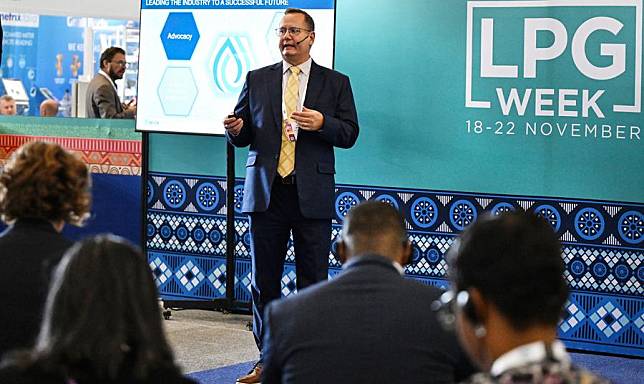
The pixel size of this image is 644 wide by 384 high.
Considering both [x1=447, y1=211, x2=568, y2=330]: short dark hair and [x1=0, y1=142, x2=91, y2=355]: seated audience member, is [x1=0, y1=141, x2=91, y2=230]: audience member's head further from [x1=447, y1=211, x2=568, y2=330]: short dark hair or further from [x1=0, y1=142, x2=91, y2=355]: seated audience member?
[x1=447, y1=211, x2=568, y2=330]: short dark hair

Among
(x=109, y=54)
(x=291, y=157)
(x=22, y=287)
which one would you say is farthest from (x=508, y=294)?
(x=109, y=54)

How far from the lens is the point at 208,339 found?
20.4ft

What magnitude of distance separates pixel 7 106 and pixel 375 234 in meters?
5.61

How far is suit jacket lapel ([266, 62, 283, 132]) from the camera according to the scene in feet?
17.3

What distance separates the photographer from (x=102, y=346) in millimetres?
1896

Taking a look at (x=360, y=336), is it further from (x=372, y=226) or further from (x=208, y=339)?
(x=208, y=339)

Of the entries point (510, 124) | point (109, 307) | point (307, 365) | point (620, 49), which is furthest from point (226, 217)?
point (109, 307)

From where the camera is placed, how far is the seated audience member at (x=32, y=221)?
2832 millimetres

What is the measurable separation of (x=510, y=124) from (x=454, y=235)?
2.17 feet

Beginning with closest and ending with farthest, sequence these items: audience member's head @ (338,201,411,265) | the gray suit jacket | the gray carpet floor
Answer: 1. audience member's head @ (338,201,411,265)
2. the gray carpet floor
3. the gray suit jacket

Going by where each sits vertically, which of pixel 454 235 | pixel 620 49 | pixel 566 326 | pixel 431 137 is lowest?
pixel 566 326

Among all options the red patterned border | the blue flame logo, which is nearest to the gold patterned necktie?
the blue flame logo

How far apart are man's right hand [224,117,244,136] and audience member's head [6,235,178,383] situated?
324cm

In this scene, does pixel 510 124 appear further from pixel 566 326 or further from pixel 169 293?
pixel 169 293
